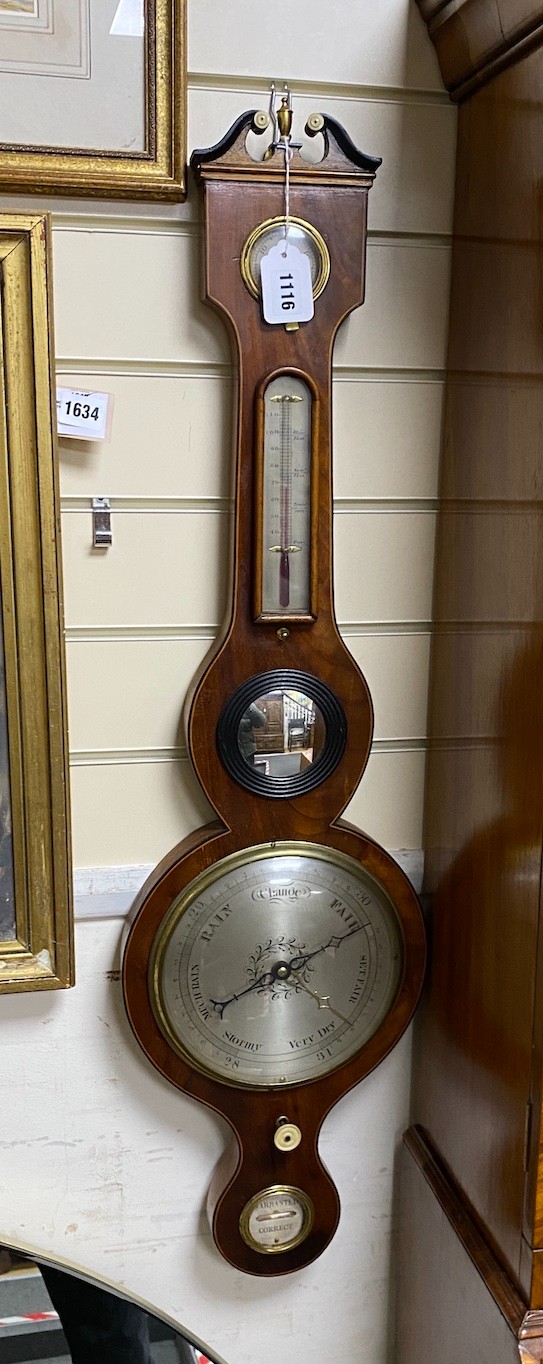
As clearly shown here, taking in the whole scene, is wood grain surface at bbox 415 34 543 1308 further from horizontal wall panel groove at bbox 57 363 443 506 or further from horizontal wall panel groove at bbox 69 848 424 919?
horizontal wall panel groove at bbox 69 848 424 919

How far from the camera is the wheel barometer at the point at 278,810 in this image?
3.89 feet

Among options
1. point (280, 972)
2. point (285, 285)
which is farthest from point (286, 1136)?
point (285, 285)

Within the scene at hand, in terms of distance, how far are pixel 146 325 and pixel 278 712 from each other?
462 millimetres

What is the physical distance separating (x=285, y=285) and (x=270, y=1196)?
3.60ft

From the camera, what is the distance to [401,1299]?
4.99ft

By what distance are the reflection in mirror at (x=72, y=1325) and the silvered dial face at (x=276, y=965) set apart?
289mm

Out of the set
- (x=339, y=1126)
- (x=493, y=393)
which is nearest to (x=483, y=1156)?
(x=339, y=1126)

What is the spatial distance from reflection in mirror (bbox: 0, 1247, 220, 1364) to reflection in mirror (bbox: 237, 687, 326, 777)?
65 centimetres

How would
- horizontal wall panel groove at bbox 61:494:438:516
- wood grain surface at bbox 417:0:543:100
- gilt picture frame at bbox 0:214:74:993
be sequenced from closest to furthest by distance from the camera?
1. wood grain surface at bbox 417:0:543:100
2. gilt picture frame at bbox 0:214:74:993
3. horizontal wall panel groove at bbox 61:494:438:516

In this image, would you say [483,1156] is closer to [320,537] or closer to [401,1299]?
[401,1299]

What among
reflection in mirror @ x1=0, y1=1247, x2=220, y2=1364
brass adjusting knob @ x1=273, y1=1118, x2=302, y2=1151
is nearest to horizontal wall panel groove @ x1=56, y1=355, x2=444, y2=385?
brass adjusting knob @ x1=273, y1=1118, x2=302, y2=1151

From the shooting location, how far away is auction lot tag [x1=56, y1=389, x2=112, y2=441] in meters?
1.22

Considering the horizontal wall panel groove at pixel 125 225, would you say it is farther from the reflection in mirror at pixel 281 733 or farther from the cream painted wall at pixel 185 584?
the reflection in mirror at pixel 281 733

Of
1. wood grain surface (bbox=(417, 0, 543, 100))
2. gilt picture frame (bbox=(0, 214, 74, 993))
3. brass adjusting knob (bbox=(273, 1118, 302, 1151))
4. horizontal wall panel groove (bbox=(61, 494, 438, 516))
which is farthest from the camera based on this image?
brass adjusting knob (bbox=(273, 1118, 302, 1151))
